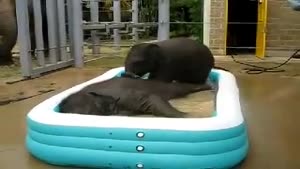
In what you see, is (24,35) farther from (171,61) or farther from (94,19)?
(94,19)

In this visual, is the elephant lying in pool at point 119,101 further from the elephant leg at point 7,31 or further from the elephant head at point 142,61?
the elephant leg at point 7,31

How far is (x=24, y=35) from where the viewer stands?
5.28m

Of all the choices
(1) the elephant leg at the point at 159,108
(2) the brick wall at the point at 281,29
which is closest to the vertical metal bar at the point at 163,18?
(2) the brick wall at the point at 281,29

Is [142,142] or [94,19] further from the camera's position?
[94,19]

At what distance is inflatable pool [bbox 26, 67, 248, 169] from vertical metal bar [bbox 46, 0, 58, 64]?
11.9 feet

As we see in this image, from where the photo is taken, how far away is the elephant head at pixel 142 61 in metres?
3.45

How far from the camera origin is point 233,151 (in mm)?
2355

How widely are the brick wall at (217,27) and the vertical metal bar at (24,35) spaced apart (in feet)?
10.7

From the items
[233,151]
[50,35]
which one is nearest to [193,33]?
[50,35]

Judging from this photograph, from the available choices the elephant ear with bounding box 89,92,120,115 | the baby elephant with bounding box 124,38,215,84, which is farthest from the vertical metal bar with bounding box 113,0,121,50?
the elephant ear with bounding box 89,92,120,115

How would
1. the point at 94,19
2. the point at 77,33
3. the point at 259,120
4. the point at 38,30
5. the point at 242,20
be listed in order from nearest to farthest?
the point at 259,120 < the point at 38,30 < the point at 77,33 < the point at 94,19 < the point at 242,20

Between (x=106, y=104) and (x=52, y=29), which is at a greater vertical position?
(x=52, y=29)

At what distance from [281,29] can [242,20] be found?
1076 millimetres

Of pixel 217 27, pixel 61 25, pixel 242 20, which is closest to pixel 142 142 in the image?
pixel 61 25
